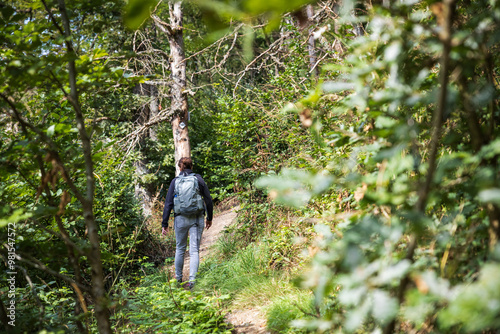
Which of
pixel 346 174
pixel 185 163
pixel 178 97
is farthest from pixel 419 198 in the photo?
pixel 178 97

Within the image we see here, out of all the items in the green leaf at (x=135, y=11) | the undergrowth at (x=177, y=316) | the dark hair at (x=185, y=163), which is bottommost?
the undergrowth at (x=177, y=316)

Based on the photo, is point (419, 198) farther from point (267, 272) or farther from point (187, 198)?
point (187, 198)

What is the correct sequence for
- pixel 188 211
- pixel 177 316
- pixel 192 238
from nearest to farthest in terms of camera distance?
pixel 177 316 → pixel 188 211 → pixel 192 238

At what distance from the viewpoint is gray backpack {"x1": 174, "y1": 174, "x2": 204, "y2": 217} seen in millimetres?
5102

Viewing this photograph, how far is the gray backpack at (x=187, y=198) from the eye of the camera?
5.10 metres

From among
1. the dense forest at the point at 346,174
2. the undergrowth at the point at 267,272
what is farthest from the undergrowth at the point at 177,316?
the undergrowth at the point at 267,272

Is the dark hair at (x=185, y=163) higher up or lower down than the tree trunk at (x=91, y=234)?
Result: higher up

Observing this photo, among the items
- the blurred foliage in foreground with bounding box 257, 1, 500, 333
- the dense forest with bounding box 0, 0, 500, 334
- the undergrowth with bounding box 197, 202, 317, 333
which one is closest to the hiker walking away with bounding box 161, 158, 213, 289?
the undergrowth with bounding box 197, 202, 317, 333

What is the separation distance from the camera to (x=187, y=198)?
201 inches

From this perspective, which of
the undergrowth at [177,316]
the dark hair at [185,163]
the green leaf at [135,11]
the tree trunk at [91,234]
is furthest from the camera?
the dark hair at [185,163]

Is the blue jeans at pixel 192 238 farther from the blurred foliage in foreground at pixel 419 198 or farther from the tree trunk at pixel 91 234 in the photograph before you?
the blurred foliage in foreground at pixel 419 198

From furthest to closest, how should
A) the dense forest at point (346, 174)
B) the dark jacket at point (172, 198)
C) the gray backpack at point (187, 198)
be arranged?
the dark jacket at point (172, 198) < the gray backpack at point (187, 198) < the dense forest at point (346, 174)

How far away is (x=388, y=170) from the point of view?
108 cm

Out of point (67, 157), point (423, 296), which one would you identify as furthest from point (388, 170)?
point (67, 157)
